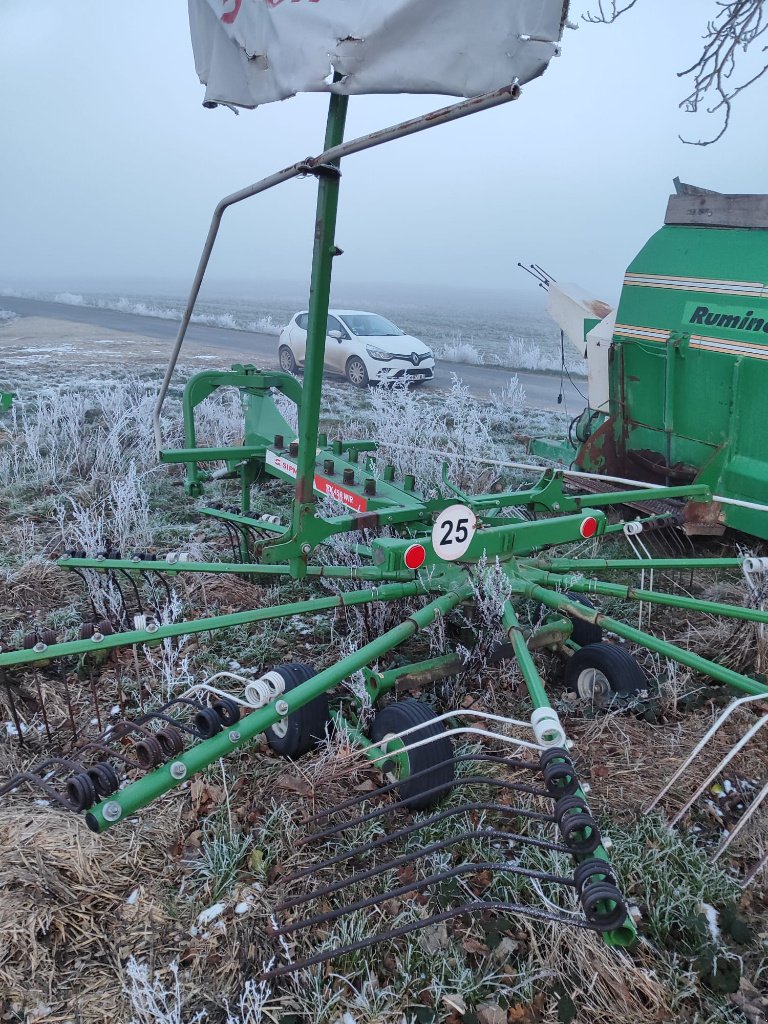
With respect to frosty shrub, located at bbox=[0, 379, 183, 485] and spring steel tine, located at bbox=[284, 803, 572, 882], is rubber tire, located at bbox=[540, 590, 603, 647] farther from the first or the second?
frosty shrub, located at bbox=[0, 379, 183, 485]

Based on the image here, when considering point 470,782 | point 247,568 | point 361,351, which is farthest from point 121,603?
point 361,351

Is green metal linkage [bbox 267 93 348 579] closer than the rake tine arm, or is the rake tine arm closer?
green metal linkage [bbox 267 93 348 579]

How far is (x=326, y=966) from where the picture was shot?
239cm

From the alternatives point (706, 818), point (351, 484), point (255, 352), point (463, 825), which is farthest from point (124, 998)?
point (255, 352)

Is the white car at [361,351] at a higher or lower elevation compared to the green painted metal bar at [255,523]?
higher

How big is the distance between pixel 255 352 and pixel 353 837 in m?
19.2

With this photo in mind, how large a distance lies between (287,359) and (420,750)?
13.6 m

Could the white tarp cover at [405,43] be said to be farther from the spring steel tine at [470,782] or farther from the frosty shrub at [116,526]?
the frosty shrub at [116,526]

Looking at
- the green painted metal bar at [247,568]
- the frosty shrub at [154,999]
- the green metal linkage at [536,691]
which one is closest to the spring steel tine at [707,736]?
the green metal linkage at [536,691]

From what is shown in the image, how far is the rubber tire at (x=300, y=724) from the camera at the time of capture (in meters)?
3.29

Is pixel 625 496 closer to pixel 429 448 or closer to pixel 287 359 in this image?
pixel 429 448

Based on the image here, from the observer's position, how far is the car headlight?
14.8 metres

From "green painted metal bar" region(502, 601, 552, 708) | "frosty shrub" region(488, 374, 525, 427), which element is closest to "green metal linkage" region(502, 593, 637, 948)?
"green painted metal bar" region(502, 601, 552, 708)

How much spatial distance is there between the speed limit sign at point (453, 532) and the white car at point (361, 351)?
11.2m
